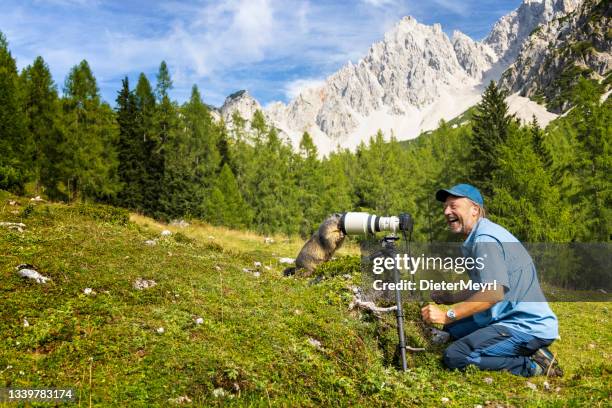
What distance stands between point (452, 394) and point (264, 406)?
2222 millimetres

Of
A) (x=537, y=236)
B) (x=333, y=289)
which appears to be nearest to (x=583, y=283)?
(x=537, y=236)

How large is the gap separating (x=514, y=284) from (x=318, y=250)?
30.4ft

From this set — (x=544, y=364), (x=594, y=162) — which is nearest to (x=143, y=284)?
(x=544, y=364)

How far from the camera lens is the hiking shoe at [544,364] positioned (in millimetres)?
5875

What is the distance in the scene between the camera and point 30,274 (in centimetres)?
707

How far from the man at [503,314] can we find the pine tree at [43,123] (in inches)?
1427

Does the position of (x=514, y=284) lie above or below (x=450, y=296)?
above

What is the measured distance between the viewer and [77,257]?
8.42 meters

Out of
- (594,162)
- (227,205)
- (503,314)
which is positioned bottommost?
(503,314)

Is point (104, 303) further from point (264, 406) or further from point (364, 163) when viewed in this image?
point (364, 163)

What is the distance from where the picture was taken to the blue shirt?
564 cm

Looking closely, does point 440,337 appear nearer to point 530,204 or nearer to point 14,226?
point 14,226

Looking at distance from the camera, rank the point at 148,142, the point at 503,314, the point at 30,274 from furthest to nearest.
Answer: the point at 148,142 < the point at 30,274 < the point at 503,314

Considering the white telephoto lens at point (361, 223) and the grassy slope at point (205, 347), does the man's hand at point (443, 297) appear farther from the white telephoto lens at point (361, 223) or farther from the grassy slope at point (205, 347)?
the white telephoto lens at point (361, 223)
